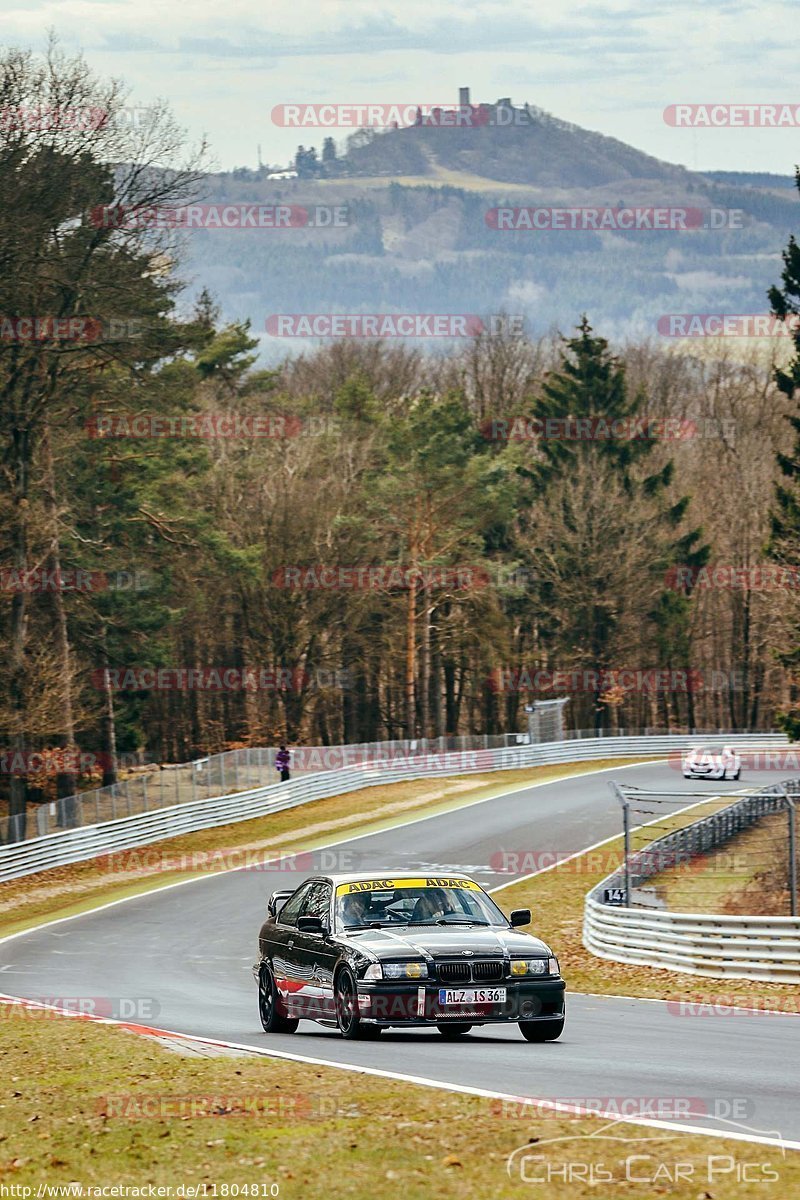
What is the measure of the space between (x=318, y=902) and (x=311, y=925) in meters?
0.46

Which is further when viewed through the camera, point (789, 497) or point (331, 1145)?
point (789, 497)

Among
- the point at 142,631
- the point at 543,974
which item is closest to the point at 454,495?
the point at 142,631

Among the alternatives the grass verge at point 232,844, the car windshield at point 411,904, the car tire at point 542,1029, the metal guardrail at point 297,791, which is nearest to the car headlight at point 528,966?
the car tire at point 542,1029

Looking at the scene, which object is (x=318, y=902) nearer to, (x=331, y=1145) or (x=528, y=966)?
(x=528, y=966)

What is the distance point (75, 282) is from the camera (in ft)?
147

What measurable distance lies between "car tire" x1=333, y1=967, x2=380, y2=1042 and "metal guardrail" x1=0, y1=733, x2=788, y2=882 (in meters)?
27.6

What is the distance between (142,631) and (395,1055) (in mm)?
44123

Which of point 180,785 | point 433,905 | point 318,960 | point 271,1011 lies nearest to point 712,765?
point 180,785

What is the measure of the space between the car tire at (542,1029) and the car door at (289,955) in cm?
215

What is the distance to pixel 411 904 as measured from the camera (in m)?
14.7

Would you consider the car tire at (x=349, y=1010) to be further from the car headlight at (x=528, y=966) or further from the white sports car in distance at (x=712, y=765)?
the white sports car in distance at (x=712, y=765)

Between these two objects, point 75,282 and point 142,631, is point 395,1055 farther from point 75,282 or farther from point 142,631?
point 142,631

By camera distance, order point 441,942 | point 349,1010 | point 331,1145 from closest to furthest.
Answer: point 331,1145, point 441,942, point 349,1010

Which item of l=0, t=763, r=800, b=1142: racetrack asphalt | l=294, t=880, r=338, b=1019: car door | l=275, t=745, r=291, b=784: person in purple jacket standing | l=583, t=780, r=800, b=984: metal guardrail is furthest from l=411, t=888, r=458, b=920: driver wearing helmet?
l=275, t=745, r=291, b=784: person in purple jacket standing
